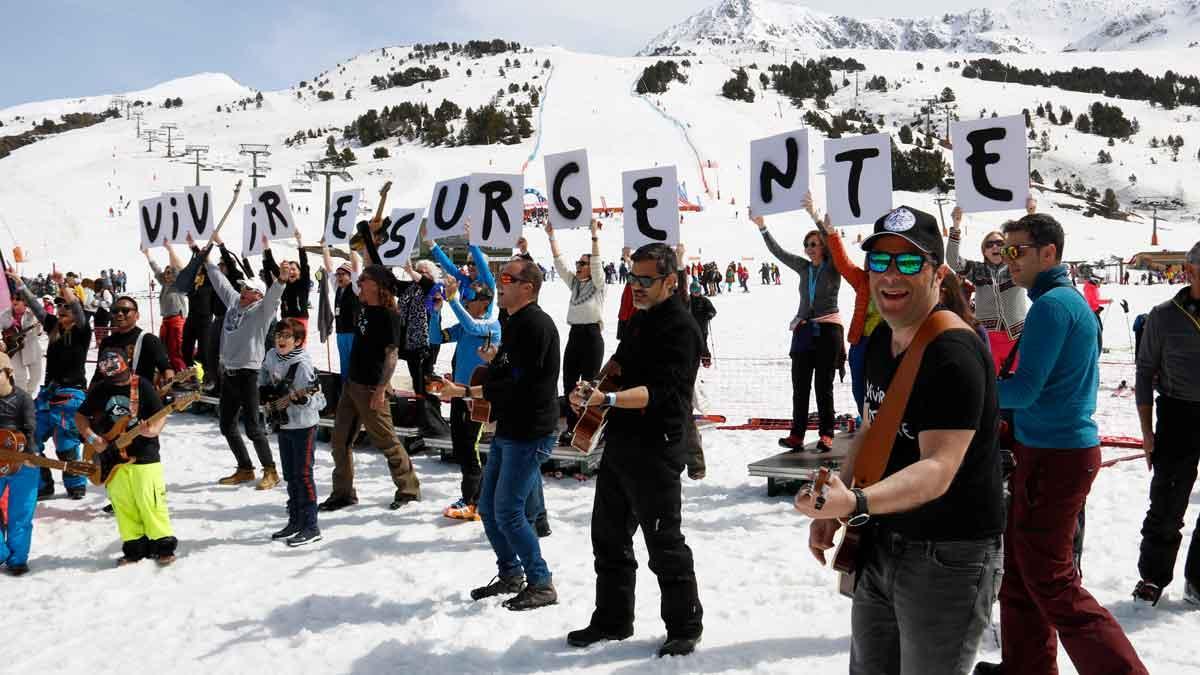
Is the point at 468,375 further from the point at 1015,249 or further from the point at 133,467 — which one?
the point at 1015,249

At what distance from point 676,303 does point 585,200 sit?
4.04 meters

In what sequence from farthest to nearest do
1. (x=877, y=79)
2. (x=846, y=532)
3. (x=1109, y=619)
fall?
(x=877, y=79) → (x=1109, y=619) → (x=846, y=532)

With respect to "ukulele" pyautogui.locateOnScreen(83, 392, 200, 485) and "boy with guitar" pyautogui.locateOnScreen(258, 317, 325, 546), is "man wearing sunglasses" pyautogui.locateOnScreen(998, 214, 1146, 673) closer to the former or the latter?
"boy with guitar" pyautogui.locateOnScreen(258, 317, 325, 546)

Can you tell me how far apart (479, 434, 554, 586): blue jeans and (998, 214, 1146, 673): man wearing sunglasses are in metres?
2.24

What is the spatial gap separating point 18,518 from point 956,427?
567cm

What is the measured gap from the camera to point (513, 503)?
14.3 feet

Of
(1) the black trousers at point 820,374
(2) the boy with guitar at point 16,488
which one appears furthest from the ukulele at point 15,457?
(1) the black trousers at point 820,374

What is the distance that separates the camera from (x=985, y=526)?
2.18 metres

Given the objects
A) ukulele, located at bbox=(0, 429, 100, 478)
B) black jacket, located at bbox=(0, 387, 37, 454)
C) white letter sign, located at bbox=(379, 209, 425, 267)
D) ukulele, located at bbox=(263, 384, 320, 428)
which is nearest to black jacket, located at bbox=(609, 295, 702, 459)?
ukulele, located at bbox=(263, 384, 320, 428)

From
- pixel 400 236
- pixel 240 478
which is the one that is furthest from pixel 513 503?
pixel 400 236

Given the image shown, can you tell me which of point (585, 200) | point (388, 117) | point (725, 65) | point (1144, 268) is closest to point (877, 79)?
point (725, 65)

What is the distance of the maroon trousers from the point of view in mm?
2830

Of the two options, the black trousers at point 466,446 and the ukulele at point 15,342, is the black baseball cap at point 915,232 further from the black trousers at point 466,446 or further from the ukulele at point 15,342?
the ukulele at point 15,342

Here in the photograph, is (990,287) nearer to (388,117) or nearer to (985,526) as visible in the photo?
(985,526)
